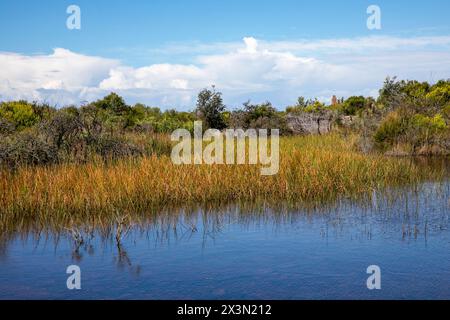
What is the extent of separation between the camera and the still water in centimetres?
704

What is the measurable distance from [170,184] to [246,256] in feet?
14.0

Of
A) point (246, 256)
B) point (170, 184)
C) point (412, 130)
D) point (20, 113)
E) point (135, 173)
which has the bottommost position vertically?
point (246, 256)

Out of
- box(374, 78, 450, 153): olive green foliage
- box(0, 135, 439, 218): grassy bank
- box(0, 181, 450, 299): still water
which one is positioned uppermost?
box(374, 78, 450, 153): olive green foliage

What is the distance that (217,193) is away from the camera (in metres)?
12.6

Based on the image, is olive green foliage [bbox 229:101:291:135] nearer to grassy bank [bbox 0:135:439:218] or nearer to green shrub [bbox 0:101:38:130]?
green shrub [bbox 0:101:38:130]

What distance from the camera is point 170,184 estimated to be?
12.3 meters

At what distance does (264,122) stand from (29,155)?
55.2ft

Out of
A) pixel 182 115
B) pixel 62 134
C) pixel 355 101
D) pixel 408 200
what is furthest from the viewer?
pixel 355 101

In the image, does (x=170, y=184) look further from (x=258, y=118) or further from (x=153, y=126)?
(x=258, y=118)

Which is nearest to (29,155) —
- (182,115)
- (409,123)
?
(409,123)

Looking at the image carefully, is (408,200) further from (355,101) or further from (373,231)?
(355,101)

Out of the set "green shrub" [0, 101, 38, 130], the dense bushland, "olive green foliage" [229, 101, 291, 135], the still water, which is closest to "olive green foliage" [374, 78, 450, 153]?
the dense bushland

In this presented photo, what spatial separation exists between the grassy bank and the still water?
94cm

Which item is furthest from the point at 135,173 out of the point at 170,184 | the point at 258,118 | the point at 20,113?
the point at 258,118
